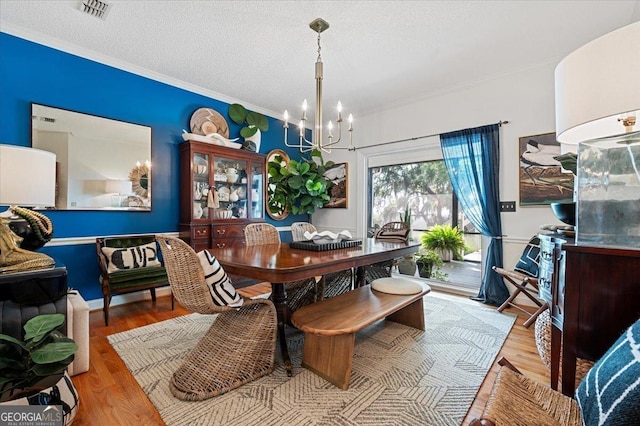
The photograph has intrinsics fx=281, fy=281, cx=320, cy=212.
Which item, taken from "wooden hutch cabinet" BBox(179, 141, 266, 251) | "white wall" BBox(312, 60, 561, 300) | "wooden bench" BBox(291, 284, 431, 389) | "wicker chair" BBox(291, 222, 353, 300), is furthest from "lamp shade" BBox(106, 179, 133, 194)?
"white wall" BBox(312, 60, 561, 300)

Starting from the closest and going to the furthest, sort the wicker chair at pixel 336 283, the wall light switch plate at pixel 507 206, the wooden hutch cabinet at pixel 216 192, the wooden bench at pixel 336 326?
the wooden bench at pixel 336 326 → the wicker chair at pixel 336 283 → the wall light switch plate at pixel 507 206 → the wooden hutch cabinet at pixel 216 192

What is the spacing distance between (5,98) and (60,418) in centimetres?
285

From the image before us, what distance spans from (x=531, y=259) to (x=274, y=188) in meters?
3.53

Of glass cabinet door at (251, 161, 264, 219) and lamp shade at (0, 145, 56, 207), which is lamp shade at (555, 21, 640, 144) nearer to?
lamp shade at (0, 145, 56, 207)

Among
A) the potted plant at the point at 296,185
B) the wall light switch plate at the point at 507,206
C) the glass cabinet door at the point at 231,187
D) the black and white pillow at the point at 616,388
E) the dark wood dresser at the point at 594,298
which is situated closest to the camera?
the black and white pillow at the point at 616,388

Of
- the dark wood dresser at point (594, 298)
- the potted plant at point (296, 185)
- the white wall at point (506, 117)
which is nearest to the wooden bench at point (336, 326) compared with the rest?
the dark wood dresser at point (594, 298)

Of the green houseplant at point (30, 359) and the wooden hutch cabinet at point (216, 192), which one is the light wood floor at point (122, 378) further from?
the wooden hutch cabinet at point (216, 192)

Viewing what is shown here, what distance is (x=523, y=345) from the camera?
89.1 inches

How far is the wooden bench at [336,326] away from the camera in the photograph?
1646 millimetres

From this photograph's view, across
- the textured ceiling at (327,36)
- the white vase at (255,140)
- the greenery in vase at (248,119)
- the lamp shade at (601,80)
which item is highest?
the textured ceiling at (327,36)

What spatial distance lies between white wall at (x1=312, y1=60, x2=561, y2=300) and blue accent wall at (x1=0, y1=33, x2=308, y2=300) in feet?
8.62

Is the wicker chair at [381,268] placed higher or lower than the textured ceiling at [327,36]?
lower

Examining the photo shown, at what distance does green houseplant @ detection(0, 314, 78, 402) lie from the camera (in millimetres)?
1104

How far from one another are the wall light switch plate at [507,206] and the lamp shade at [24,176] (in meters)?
4.15
